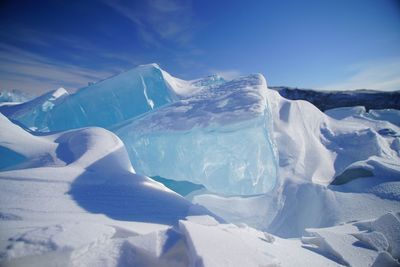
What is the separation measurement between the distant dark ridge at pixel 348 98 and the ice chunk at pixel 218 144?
858 cm

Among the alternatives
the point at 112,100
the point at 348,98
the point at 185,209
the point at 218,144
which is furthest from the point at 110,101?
the point at 348,98

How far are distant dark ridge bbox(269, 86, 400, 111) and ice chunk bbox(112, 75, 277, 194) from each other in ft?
28.2

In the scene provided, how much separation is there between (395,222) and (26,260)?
2490 millimetres

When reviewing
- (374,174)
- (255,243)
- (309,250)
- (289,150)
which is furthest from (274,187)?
(255,243)

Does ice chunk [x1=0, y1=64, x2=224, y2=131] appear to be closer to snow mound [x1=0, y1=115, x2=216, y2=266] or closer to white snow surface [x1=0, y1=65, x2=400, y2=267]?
white snow surface [x1=0, y1=65, x2=400, y2=267]

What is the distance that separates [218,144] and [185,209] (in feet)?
4.99

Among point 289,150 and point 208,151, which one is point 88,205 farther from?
point 289,150

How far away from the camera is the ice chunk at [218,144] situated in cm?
328

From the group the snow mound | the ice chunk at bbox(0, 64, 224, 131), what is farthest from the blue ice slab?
the snow mound

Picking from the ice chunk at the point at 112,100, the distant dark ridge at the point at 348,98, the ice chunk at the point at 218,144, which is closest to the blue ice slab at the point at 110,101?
the ice chunk at the point at 112,100

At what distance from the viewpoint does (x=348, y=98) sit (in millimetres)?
10914

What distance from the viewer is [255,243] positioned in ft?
5.43

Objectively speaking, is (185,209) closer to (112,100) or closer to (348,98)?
(112,100)

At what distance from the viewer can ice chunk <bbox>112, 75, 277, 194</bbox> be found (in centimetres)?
328
